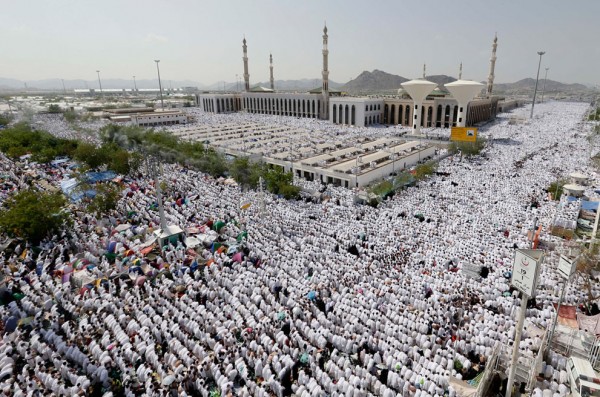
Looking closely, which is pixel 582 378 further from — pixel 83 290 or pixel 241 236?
pixel 83 290

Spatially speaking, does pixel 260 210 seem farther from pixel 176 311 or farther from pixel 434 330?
pixel 434 330

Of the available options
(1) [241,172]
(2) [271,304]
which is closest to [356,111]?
(1) [241,172]

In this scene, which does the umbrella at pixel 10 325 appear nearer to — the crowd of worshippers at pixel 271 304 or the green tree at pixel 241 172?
the crowd of worshippers at pixel 271 304

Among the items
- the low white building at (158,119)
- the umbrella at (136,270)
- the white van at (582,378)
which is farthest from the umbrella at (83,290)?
the low white building at (158,119)

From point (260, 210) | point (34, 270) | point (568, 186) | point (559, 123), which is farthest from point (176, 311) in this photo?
point (559, 123)

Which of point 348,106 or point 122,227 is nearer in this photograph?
point 122,227

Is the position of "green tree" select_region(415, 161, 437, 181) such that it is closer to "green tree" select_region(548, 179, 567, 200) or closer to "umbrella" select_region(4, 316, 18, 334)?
"green tree" select_region(548, 179, 567, 200)
